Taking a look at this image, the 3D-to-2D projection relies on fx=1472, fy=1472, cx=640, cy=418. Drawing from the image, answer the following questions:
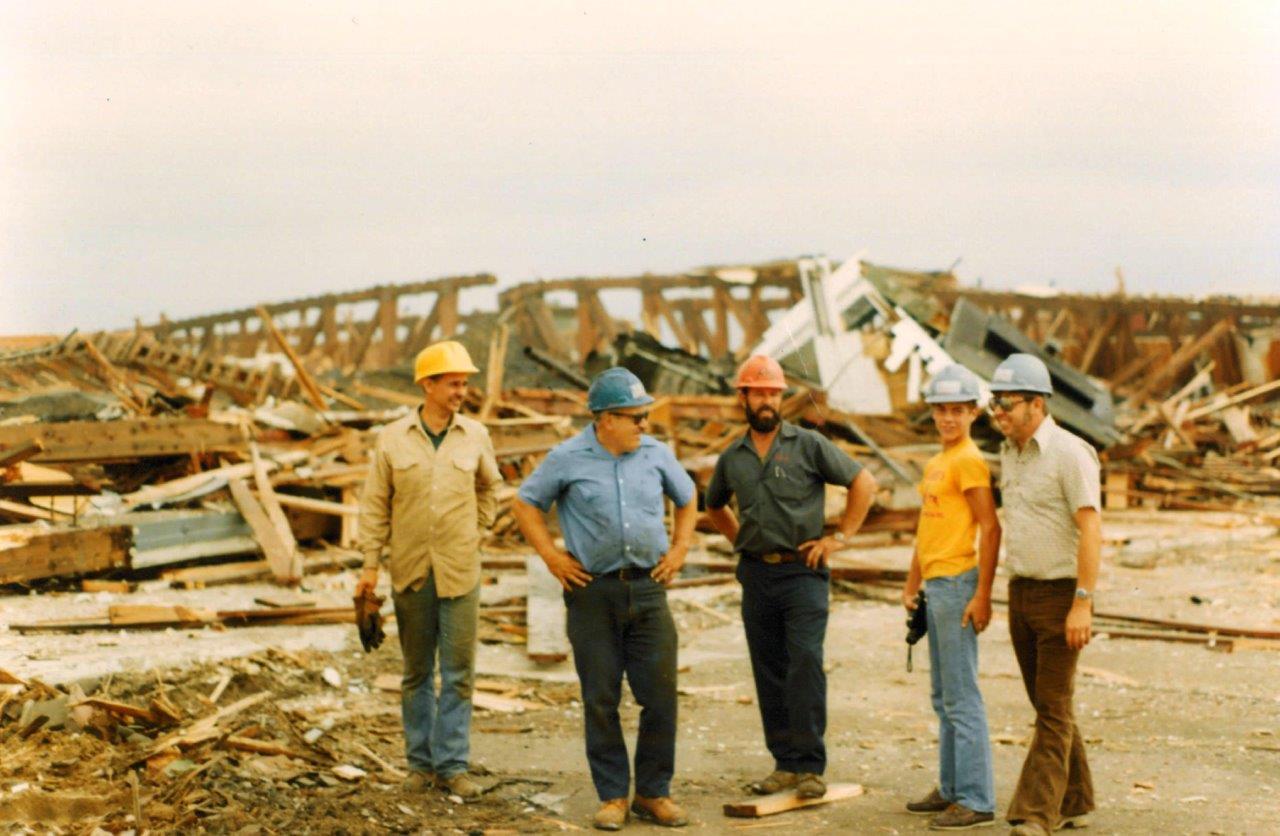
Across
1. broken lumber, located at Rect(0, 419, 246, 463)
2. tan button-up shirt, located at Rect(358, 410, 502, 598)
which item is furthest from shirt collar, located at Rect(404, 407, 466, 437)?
broken lumber, located at Rect(0, 419, 246, 463)

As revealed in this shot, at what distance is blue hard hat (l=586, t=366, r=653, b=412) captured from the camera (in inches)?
261

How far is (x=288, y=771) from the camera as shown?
7.10 meters

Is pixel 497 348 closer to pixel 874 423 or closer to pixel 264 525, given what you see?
pixel 874 423

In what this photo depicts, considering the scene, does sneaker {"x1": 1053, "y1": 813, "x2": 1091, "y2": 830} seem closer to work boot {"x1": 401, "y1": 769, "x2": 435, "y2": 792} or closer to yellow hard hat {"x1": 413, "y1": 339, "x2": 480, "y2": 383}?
work boot {"x1": 401, "y1": 769, "x2": 435, "y2": 792}

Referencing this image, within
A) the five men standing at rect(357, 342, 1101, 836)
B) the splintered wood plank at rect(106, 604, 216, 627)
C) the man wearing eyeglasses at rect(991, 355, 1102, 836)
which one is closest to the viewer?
the man wearing eyeglasses at rect(991, 355, 1102, 836)

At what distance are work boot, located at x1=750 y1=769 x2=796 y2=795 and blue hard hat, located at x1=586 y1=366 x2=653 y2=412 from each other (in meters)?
1.88

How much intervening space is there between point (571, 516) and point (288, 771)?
192cm

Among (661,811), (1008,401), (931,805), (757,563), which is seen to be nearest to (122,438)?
(757,563)

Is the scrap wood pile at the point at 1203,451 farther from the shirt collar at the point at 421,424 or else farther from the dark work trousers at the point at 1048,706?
the shirt collar at the point at 421,424

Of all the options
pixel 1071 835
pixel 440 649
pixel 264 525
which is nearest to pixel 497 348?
pixel 264 525

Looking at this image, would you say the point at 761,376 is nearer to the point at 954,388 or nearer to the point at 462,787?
the point at 954,388

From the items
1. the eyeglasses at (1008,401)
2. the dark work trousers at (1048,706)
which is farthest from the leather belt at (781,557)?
the eyeglasses at (1008,401)

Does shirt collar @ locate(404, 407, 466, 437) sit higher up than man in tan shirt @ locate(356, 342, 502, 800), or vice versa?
shirt collar @ locate(404, 407, 466, 437)

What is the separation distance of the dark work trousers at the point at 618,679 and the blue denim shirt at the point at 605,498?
14cm
